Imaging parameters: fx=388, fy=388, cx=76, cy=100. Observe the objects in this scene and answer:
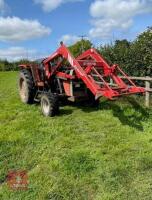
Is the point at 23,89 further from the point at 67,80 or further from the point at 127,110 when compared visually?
the point at 127,110

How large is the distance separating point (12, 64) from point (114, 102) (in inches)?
1834

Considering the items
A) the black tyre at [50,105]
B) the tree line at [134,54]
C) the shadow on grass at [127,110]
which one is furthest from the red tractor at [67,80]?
the tree line at [134,54]

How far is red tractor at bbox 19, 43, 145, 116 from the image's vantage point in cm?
992

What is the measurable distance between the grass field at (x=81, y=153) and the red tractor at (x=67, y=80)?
1.60 ft

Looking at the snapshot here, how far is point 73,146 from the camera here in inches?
316

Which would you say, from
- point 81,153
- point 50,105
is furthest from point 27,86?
point 81,153

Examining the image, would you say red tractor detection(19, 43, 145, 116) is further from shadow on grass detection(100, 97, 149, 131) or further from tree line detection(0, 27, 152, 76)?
tree line detection(0, 27, 152, 76)

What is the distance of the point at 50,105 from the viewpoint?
10664 millimetres

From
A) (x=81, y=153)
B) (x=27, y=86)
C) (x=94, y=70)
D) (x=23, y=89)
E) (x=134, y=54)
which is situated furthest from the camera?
(x=134, y=54)

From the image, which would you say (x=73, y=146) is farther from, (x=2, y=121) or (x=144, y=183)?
(x=2, y=121)

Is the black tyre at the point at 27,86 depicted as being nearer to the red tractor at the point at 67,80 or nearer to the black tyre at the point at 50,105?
the red tractor at the point at 67,80

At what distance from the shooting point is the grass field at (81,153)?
20.0 feet

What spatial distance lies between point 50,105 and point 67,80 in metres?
1.05

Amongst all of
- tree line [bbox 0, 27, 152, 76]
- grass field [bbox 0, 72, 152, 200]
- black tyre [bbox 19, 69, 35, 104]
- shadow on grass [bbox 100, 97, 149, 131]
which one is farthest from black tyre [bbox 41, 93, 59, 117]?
tree line [bbox 0, 27, 152, 76]
